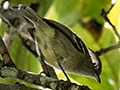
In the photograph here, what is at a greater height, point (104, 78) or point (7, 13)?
point (7, 13)

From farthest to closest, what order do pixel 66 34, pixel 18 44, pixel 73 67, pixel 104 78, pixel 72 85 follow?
pixel 18 44, pixel 104 78, pixel 73 67, pixel 66 34, pixel 72 85

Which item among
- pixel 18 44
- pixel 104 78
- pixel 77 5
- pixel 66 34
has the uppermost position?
pixel 77 5

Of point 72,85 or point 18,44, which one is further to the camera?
point 18,44

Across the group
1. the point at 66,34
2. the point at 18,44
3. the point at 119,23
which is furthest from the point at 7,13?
the point at 119,23

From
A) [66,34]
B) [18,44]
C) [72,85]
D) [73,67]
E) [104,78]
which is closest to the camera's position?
[72,85]

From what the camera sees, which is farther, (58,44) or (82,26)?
(82,26)

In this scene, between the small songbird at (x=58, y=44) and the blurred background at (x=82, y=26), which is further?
the blurred background at (x=82, y=26)

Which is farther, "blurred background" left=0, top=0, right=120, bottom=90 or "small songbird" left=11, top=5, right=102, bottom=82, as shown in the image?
"blurred background" left=0, top=0, right=120, bottom=90

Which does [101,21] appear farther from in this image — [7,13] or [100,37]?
[7,13]
